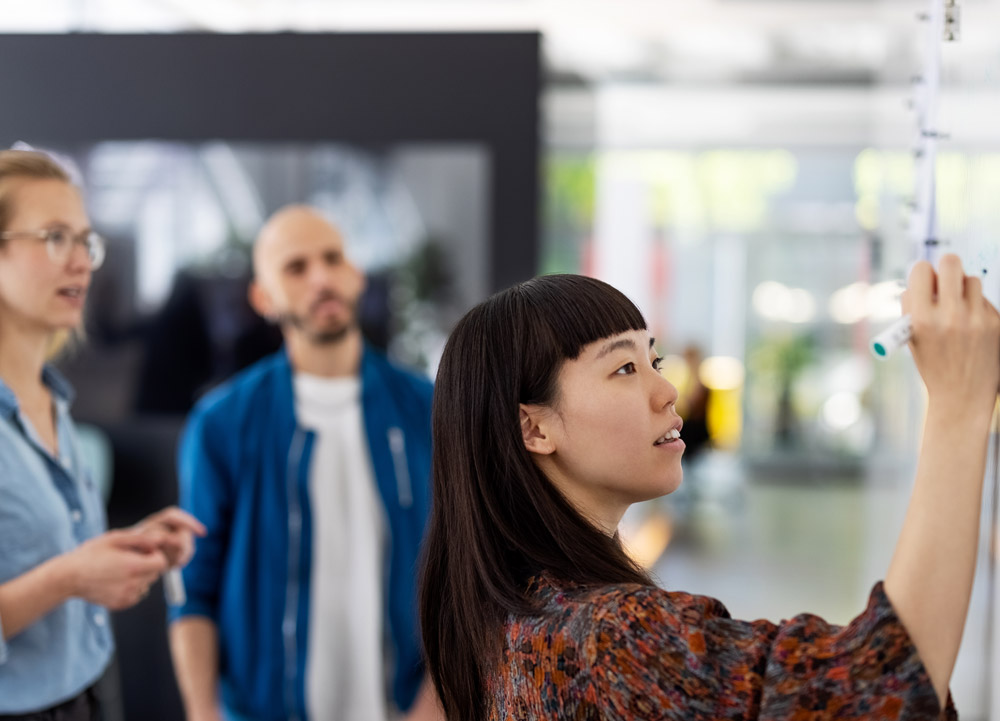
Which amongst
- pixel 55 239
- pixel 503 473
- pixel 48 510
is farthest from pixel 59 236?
pixel 503 473

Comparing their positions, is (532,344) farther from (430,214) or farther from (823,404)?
(823,404)

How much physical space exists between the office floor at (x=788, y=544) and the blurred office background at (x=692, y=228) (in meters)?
0.03

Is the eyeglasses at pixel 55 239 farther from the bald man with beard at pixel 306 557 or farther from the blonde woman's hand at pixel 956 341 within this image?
the blonde woman's hand at pixel 956 341

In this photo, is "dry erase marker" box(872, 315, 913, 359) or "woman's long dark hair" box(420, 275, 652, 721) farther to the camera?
"woman's long dark hair" box(420, 275, 652, 721)

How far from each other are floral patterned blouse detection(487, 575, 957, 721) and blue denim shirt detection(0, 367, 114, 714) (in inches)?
44.8

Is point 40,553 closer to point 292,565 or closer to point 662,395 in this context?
point 662,395

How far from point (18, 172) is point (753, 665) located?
1892 mm

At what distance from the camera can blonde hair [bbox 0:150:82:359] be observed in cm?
221

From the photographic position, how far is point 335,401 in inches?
138

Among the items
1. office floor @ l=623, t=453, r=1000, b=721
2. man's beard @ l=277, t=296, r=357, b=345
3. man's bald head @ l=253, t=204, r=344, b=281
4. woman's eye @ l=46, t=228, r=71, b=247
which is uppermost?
woman's eye @ l=46, t=228, r=71, b=247

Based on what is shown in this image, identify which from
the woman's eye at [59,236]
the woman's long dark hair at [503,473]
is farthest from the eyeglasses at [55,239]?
the woman's long dark hair at [503,473]

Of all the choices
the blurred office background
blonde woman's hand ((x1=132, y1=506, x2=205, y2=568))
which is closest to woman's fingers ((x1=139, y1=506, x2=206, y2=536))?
blonde woman's hand ((x1=132, y1=506, x2=205, y2=568))

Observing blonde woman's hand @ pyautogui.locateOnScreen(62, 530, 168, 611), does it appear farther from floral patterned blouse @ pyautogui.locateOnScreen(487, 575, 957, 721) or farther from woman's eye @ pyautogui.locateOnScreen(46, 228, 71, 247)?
floral patterned blouse @ pyautogui.locateOnScreen(487, 575, 957, 721)

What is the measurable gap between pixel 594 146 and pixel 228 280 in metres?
8.18
